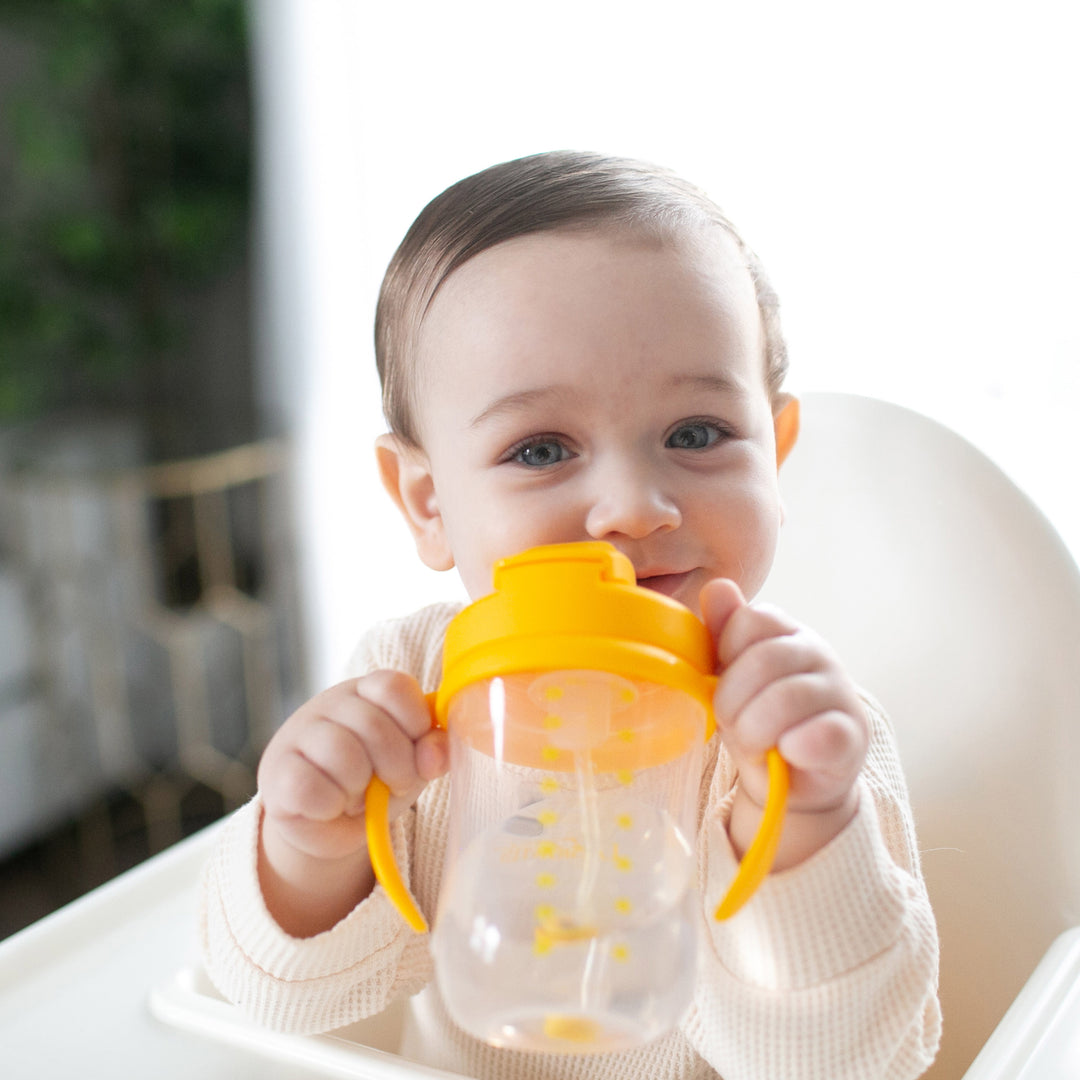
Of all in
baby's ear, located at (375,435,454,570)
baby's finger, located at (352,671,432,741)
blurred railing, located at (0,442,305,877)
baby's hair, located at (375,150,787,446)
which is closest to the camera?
baby's finger, located at (352,671,432,741)

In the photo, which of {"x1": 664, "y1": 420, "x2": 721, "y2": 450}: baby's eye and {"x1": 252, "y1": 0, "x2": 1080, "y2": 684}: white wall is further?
{"x1": 252, "y1": 0, "x2": 1080, "y2": 684}: white wall

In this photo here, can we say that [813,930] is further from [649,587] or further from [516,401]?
[516,401]

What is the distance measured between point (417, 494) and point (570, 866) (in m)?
0.37

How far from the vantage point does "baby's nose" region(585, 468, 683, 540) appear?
608mm

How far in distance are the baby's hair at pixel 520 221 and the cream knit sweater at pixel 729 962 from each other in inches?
10.6

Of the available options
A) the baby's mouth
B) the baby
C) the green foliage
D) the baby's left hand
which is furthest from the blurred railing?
the baby's left hand

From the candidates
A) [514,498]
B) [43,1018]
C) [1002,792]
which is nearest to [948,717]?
[1002,792]

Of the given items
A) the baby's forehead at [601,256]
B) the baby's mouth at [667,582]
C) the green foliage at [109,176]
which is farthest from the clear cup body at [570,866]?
the green foliage at [109,176]

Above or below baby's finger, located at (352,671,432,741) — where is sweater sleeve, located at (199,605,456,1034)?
below

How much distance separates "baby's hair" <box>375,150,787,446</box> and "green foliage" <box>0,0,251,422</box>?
1488mm

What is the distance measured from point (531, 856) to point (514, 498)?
23 cm

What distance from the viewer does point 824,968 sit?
581 mm

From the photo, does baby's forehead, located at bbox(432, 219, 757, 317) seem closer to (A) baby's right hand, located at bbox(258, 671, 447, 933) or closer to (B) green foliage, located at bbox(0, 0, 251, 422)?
(A) baby's right hand, located at bbox(258, 671, 447, 933)

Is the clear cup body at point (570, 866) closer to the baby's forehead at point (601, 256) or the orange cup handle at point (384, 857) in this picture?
the orange cup handle at point (384, 857)
